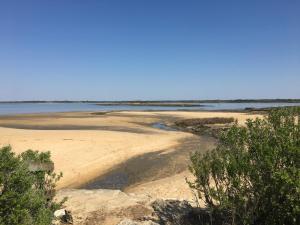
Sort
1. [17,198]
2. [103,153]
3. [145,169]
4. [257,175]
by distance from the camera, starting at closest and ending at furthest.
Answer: [17,198], [257,175], [145,169], [103,153]

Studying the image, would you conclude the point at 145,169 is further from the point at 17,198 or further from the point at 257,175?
the point at 17,198

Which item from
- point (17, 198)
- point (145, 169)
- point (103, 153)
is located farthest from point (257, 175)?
point (103, 153)

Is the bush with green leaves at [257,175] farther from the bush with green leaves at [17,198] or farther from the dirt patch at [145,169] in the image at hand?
the dirt patch at [145,169]

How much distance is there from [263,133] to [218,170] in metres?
1.67

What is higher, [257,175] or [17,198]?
[257,175]

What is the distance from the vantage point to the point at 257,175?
26.6 feet

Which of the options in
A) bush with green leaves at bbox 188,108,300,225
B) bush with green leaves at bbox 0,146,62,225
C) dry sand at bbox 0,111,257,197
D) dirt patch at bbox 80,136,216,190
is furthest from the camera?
dirt patch at bbox 80,136,216,190

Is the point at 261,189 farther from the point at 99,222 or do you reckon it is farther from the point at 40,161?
the point at 40,161

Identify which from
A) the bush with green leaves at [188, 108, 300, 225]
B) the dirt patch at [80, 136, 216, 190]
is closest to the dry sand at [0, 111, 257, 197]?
the dirt patch at [80, 136, 216, 190]

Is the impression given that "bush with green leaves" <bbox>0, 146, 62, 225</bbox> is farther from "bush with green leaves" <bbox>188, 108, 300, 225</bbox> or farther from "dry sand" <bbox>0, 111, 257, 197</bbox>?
"dry sand" <bbox>0, 111, 257, 197</bbox>

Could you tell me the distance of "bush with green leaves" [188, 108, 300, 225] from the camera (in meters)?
7.49

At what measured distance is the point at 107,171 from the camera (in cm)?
2084

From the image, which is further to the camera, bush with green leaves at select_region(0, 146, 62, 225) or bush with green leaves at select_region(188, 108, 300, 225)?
bush with green leaves at select_region(188, 108, 300, 225)

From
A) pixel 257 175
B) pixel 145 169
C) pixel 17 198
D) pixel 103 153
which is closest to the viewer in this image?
pixel 17 198
